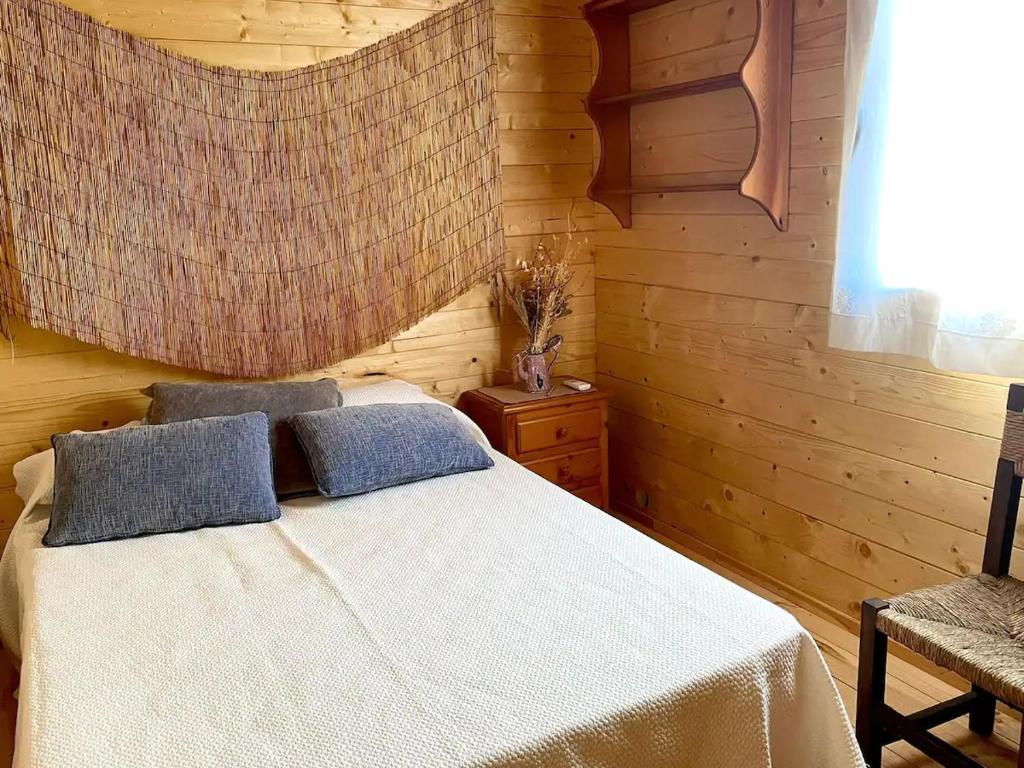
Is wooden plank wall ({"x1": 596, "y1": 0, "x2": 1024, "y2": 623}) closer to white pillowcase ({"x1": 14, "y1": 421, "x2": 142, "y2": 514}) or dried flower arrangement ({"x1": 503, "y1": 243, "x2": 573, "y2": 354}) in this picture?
dried flower arrangement ({"x1": 503, "y1": 243, "x2": 573, "y2": 354})

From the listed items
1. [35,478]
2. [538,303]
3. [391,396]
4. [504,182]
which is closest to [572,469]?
[538,303]

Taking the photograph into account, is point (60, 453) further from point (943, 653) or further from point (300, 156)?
point (943, 653)

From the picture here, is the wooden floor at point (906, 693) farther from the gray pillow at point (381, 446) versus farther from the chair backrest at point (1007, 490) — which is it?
the gray pillow at point (381, 446)

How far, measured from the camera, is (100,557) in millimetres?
2096

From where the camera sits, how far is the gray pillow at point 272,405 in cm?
252

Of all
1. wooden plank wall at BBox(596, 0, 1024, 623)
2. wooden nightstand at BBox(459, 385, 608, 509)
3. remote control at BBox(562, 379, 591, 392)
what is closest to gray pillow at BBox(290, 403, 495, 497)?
wooden nightstand at BBox(459, 385, 608, 509)

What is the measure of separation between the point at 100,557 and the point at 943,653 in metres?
1.88

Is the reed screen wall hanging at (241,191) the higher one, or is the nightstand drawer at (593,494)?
the reed screen wall hanging at (241,191)

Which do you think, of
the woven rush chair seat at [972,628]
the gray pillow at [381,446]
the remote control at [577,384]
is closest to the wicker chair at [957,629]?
the woven rush chair seat at [972,628]

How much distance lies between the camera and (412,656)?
1.62 meters

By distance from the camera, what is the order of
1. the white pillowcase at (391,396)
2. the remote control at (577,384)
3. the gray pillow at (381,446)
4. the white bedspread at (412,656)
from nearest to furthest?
the white bedspread at (412,656), the gray pillow at (381,446), the white pillowcase at (391,396), the remote control at (577,384)

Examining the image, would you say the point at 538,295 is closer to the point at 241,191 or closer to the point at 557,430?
the point at 557,430

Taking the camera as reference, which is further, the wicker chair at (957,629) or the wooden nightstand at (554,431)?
the wooden nightstand at (554,431)

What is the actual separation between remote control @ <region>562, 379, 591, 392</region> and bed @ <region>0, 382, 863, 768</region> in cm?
109
